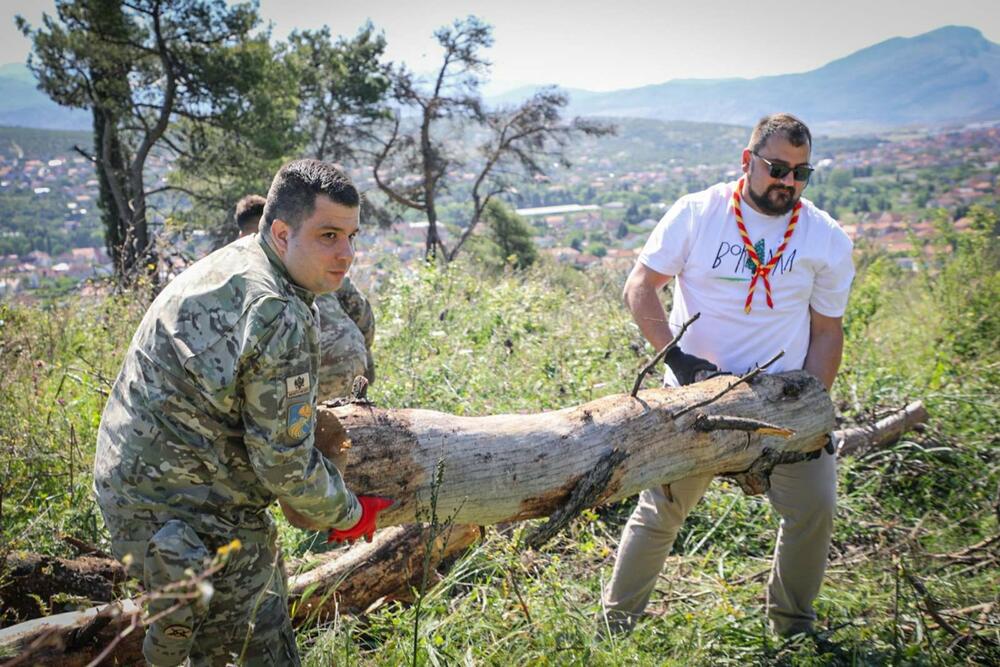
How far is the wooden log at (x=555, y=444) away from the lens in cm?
222

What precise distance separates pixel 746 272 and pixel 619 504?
1587 mm

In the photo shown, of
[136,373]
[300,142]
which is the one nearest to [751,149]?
[136,373]

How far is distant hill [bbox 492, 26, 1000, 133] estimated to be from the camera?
7338 centimetres

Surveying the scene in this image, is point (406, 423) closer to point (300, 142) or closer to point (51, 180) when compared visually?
point (300, 142)

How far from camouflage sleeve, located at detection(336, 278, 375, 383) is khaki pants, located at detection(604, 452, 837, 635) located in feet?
6.33

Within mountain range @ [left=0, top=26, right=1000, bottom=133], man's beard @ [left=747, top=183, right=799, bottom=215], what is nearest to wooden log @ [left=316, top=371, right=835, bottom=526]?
man's beard @ [left=747, top=183, right=799, bottom=215]

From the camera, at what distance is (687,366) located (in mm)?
2912

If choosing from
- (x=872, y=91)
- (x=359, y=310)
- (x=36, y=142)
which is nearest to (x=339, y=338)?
(x=359, y=310)

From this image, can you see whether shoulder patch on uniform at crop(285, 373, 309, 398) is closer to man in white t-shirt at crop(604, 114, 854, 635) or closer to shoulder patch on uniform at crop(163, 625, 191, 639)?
shoulder patch on uniform at crop(163, 625, 191, 639)

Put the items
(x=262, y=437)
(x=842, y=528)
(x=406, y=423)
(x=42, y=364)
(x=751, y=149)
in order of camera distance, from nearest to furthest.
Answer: (x=262, y=437) → (x=406, y=423) → (x=751, y=149) → (x=842, y=528) → (x=42, y=364)

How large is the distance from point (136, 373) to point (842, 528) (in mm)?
3380

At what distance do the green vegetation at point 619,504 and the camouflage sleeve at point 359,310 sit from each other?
0.90 ft

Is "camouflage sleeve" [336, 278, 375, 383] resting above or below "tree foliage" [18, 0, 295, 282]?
below

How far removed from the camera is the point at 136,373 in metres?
1.94
